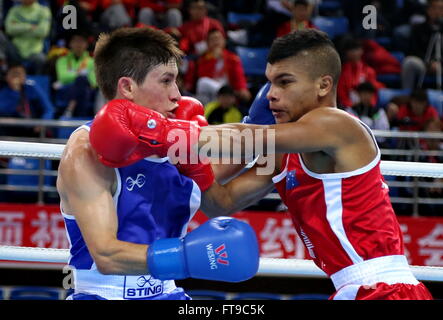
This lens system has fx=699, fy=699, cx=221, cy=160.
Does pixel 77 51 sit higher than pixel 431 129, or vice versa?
pixel 77 51

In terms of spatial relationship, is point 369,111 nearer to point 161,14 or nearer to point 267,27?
point 267,27

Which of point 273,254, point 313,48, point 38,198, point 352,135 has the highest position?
point 313,48

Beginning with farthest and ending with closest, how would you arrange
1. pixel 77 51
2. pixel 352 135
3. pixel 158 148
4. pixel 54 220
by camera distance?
pixel 77 51, pixel 54 220, pixel 352 135, pixel 158 148

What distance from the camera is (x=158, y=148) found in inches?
87.2

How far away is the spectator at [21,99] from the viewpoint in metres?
6.64

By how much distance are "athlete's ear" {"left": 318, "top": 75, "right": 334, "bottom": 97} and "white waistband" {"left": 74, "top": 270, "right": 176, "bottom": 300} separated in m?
0.89

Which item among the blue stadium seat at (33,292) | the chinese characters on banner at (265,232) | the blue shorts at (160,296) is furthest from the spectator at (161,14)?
the blue shorts at (160,296)

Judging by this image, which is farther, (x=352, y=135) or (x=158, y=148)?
(x=352, y=135)

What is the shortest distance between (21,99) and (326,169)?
4810 millimetres

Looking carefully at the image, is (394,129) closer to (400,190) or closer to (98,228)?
(400,190)

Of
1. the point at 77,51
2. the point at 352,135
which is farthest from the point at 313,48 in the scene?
the point at 77,51

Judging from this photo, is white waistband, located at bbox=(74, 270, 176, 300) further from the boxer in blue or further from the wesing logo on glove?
the wesing logo on glove

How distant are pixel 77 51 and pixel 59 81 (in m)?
0.40

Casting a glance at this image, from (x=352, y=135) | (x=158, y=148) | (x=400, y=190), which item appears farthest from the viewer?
(x=400, y=190)
